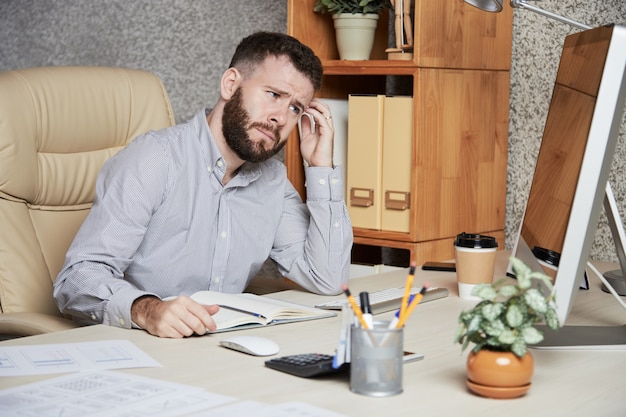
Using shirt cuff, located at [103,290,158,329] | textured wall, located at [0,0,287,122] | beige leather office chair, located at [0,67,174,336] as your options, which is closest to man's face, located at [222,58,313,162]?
beige leather office chair, located at [0,67,174,336]

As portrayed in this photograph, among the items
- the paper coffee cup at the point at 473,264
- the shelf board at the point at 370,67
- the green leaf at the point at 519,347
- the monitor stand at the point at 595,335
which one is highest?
the shelf board at the point at 370,67

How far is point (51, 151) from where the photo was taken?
1.92 meters

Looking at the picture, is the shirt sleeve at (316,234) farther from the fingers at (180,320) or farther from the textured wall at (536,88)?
the textured wall at (536,88)

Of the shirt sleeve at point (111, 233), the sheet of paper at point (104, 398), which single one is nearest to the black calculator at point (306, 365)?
the sheet of paper at point (104, 398)

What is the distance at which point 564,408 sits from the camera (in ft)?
3.36

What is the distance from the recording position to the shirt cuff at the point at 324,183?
191cm

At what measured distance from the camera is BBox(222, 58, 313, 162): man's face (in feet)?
5.89

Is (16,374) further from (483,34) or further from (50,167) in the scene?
(483,34)

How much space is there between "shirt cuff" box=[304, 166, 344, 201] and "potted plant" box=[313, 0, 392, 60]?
1.54 ft

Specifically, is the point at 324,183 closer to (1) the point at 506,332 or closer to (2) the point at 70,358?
(2) the point at 70,358

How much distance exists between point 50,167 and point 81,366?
84cm

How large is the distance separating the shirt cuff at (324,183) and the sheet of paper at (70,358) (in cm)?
71

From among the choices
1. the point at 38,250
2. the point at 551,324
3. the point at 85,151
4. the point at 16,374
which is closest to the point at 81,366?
the point at 16,374

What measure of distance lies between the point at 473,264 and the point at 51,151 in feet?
3.06
